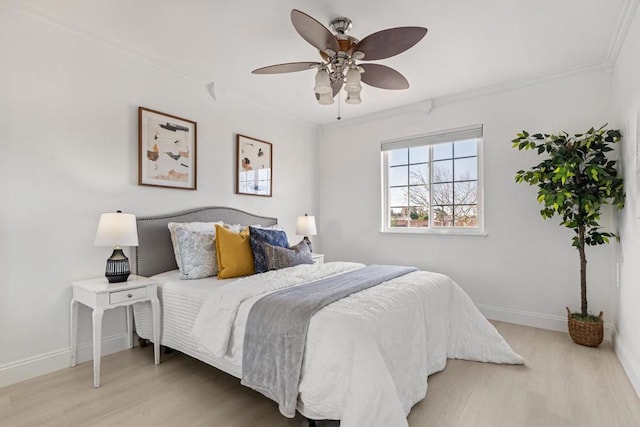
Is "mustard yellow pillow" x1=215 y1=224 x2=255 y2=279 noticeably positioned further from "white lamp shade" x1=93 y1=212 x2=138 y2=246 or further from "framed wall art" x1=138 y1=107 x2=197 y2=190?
"framed wall art" x1=138 y1=107 x2=197 y2=190

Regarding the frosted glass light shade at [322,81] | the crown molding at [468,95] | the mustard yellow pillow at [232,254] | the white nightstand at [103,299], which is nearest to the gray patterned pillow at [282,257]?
the mustard yellow pillow at [232,254]

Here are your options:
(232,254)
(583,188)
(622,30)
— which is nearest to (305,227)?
(232,254)

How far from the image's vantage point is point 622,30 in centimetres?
247

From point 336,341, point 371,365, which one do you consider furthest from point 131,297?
point 371,365

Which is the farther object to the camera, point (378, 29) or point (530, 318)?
point (530, 318)

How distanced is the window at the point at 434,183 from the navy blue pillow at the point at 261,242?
1.89 metres

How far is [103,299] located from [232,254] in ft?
3.03

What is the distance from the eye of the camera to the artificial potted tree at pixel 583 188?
8.80 feet

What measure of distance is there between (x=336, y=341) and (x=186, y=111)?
9.05 feet

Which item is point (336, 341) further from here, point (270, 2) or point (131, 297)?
point (270, 2)

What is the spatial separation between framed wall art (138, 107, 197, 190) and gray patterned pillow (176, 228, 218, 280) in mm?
609

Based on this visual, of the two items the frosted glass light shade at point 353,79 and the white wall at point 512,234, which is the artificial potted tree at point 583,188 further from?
the frosted glass light shade at point 353,79

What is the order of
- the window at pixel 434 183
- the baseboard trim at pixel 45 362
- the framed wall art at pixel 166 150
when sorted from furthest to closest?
the window at pixel 434 183 → the framed wall art at pixel 166 150 → the baseboard trim at pixel 45 362

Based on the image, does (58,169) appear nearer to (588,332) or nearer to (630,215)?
(630,215)
